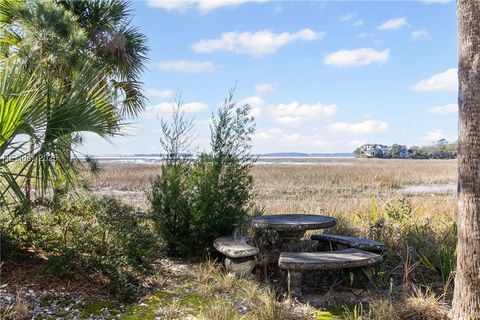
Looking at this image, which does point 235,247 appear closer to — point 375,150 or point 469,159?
point 469,159

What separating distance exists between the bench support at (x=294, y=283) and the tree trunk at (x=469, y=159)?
1.58 metres

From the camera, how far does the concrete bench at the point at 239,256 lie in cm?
480

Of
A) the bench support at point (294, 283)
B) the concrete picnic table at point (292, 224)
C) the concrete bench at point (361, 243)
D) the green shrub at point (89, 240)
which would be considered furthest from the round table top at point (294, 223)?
the green shrub at point (89, 240)

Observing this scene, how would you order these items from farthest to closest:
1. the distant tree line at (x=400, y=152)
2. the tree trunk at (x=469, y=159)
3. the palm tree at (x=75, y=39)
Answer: the distant tree line at (x=400, y=152) → the palm tree at (x=75, y=39) → the tree trunk at (x=469, y=159)

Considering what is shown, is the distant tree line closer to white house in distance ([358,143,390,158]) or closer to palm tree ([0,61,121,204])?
white house in distance ([358,143,390,158])

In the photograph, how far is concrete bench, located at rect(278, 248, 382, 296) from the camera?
423 cm

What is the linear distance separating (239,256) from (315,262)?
0.99 m

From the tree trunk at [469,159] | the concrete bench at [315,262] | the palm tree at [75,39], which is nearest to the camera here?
the tree trunk at [469,159]

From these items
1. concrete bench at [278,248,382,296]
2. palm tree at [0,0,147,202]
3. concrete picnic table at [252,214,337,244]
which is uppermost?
palm tree at [0,0,147,202]

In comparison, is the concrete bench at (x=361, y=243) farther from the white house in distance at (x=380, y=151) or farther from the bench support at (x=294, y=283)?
the white house in distance at (x=380, y=151)

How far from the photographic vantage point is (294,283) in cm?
438

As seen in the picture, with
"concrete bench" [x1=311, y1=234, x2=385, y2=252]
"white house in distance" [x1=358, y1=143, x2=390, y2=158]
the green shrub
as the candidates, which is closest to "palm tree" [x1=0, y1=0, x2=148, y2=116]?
the green shrub

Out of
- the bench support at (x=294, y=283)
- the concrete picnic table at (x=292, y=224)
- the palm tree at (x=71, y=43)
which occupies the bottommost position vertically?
the bench support at (x=294, y=283)

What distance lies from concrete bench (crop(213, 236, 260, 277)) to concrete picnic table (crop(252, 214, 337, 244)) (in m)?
0.35
